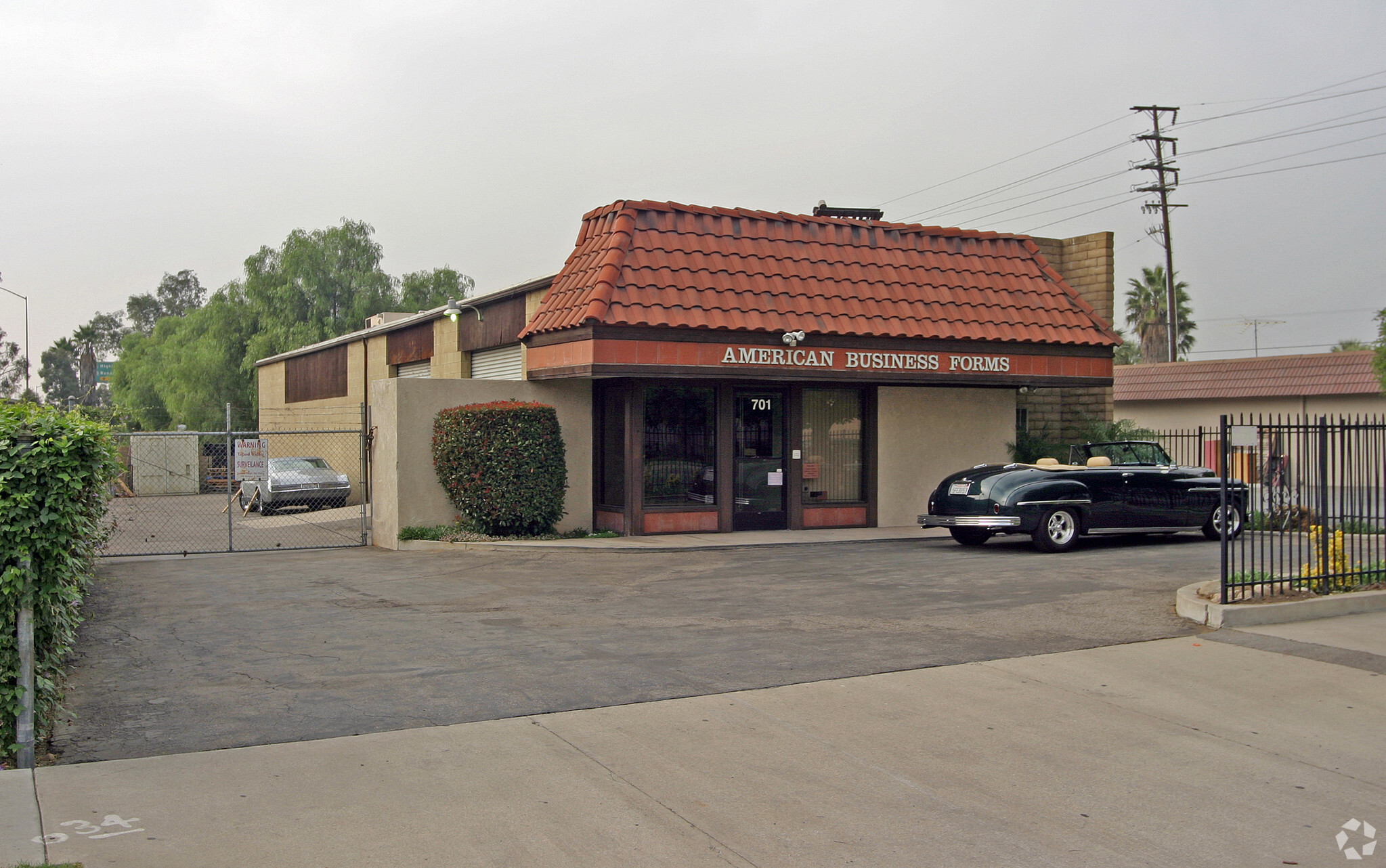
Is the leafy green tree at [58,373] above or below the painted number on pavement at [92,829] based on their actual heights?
above

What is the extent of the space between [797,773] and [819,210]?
1766 cm

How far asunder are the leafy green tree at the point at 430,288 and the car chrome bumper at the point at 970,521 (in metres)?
47.6

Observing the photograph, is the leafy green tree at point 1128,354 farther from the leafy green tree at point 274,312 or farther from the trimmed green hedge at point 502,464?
the trimmed green hedge at point 502,464

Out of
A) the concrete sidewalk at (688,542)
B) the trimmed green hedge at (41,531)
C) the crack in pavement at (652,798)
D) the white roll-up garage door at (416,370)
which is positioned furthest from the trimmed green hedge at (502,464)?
the crack in pavement at (652,798)

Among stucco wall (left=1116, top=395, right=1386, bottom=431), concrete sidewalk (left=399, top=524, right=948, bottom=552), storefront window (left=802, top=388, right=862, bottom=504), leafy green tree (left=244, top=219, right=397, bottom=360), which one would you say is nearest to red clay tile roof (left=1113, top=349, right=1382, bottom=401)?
stucco wall (left=1116, top=395, right=1386, bottom=431)

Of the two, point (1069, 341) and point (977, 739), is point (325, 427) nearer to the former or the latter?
point (1069, 341)

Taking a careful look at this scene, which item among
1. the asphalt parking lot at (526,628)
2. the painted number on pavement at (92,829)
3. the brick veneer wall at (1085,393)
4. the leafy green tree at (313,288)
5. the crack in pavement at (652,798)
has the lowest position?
the crack in pavement at (652,798)

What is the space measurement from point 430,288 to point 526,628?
5443 cm

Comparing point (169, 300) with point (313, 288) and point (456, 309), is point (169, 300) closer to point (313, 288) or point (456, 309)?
point (313, 288)

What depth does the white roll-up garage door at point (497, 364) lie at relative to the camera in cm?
2116

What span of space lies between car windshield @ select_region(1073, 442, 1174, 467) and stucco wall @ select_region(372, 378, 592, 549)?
8.03 meters

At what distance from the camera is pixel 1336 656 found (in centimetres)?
840

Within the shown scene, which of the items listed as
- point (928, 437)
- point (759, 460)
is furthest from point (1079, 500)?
point (759, 460)

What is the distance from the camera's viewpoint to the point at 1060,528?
50.5ft
